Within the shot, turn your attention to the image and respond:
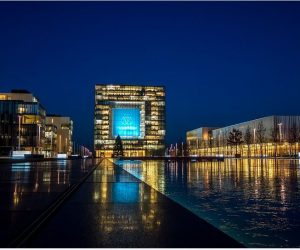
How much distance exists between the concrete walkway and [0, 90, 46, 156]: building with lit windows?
4505 inches

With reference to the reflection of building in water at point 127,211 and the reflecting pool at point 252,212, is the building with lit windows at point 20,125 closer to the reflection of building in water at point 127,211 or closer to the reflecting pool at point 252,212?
the reflecting pool at point 252,212

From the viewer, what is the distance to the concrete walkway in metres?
5.88

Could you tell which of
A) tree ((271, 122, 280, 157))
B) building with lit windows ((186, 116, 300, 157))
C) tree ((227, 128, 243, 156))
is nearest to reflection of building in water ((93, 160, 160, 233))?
building with lit windows ((186, 116, 300, 157))

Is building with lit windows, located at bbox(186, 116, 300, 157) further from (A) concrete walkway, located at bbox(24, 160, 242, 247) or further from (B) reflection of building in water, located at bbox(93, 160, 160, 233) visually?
(A) concrete walkway, located at bbox(24, 160, 242, 247)

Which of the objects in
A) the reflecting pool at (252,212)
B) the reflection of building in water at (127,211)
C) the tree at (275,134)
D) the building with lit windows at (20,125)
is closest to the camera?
the reflection of building in water at (127,211)

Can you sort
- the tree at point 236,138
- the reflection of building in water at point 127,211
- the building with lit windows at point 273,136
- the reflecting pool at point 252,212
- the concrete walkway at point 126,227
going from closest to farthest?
the concrete walkway at point 126,227
the reflection of building in water at point 127,211
the reflecting pool at point 252,212
the building with lit windows at point 273,136
the tree at point 236,138

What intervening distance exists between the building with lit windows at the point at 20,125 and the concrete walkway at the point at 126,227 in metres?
114

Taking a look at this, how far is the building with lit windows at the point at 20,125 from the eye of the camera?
122m

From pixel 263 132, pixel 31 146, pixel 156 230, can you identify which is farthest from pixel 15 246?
pixel 263 132

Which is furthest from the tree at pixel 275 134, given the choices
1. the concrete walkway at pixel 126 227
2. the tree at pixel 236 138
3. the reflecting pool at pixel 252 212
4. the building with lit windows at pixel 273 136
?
the concrete walkway at pixel 126 227

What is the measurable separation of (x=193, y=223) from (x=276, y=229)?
199cm

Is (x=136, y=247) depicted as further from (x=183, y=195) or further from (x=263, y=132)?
(x=263, y=132)

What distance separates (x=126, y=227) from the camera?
7.00m

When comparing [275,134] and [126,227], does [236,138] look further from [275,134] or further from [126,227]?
[126,227]
